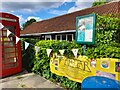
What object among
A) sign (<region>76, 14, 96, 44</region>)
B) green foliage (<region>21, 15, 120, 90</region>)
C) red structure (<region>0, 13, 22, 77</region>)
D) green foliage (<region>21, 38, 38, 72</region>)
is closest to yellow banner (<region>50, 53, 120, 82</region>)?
green foliage (<region>21, 15, 120, 90</region>)

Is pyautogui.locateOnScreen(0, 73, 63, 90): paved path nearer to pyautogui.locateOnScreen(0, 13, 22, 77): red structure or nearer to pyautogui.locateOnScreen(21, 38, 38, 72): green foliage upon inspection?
pyautogui.locateOnScreen(0, 13, 22, 77): red structure

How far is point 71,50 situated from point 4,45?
3449mm

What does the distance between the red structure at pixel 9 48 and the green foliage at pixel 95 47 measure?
97 cm

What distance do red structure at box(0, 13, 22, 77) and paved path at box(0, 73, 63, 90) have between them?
50 centimetres

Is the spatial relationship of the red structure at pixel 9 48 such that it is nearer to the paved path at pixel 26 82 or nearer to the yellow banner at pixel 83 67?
the paved path at pixel 26 82

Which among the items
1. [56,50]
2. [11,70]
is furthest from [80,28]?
[11,70]

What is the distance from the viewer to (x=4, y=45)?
8.74 m

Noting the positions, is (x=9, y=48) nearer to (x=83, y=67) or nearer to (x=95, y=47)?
(x=83, y=67)

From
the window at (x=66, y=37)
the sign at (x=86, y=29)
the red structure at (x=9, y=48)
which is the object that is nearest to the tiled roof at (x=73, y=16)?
the window at (x=66, y=37)

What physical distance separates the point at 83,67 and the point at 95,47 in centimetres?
81

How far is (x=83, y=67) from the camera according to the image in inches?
255

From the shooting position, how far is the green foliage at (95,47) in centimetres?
594

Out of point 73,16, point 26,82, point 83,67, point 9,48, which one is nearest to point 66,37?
point 73,16

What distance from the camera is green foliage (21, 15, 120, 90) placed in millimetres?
5938
